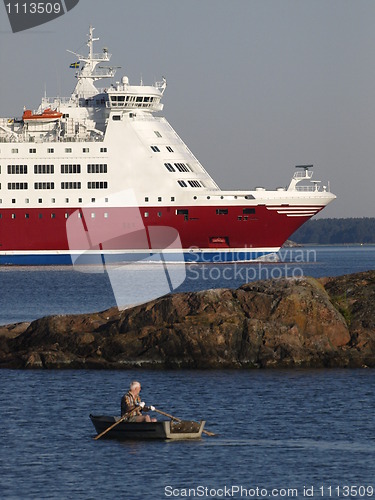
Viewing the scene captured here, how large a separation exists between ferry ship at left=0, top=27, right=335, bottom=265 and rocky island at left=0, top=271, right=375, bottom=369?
128ft

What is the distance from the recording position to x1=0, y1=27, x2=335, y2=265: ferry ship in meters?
66.8

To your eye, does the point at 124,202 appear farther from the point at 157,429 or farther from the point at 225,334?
the point at 157,429

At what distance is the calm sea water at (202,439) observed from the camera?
16328 millimetres

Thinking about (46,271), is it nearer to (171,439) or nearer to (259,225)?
(259,225)

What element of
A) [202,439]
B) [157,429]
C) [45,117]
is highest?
[45,117]

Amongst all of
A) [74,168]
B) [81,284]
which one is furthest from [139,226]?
[81,284]

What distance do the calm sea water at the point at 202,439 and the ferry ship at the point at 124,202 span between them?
4087 cm

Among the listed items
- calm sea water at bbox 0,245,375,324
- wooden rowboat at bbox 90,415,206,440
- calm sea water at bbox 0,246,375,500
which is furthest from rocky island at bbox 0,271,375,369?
calm sea water at bbox 0,245,375,324

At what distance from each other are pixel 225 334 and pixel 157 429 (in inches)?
264

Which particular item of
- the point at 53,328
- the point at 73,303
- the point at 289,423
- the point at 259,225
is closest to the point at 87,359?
the point at 53,328

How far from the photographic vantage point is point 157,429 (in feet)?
63.0

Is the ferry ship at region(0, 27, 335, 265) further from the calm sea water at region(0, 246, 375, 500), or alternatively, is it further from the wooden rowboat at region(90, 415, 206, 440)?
the wooden rowboat at region(90, 415, 206, 440)

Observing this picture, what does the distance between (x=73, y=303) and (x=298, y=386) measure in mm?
23171

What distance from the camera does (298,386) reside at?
77.0ft
